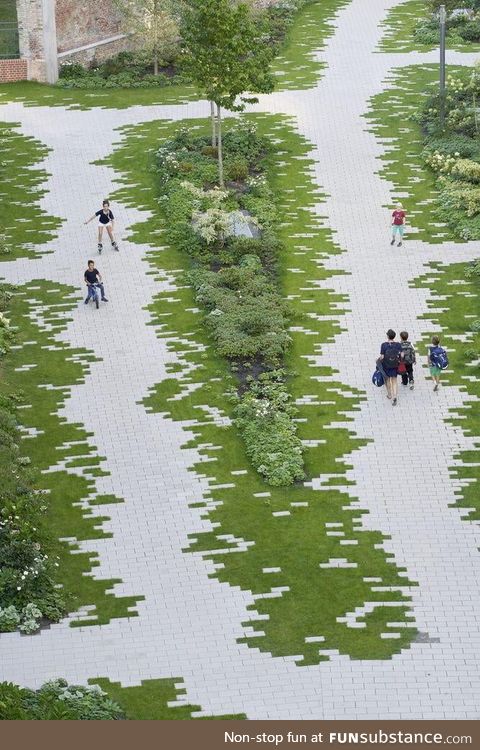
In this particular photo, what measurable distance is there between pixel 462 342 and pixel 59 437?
29.3 ft

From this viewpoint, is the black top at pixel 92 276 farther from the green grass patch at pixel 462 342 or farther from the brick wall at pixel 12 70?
the brick wall at pixel 12 70

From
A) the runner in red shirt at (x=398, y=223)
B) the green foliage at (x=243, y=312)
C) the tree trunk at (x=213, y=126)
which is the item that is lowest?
the green foliage at (x=243, y=312)

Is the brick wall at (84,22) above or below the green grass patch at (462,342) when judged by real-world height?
above

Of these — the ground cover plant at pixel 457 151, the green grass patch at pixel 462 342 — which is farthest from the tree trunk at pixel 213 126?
the green grass patch at pixel 462 342

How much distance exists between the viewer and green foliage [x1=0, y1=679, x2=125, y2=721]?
22.1 metres

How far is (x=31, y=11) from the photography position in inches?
2052

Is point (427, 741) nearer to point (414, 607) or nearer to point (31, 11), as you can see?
point (414, 607)

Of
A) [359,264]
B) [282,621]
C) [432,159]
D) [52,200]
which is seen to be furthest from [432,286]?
[282,621]

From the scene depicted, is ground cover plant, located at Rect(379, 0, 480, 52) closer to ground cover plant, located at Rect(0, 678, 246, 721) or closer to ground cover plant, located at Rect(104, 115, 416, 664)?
ground cover plant, located at Rect(104, 115, 416, 664)

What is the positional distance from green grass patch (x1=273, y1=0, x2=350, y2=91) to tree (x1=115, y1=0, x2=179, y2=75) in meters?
3.63

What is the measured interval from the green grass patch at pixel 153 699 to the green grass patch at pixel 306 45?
3079cm

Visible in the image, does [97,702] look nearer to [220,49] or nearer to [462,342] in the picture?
[462,342]

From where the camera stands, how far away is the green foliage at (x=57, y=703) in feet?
72.5

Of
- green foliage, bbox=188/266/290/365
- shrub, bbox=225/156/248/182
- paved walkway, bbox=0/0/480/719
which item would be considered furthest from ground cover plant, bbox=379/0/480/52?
green foliage, bbox=188/266/290/365
